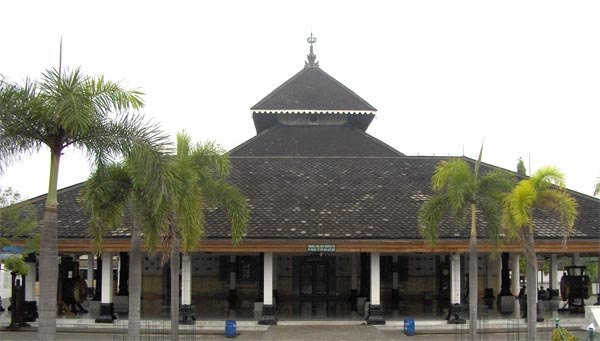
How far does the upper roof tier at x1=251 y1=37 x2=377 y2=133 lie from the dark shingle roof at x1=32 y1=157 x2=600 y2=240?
6.12 meters

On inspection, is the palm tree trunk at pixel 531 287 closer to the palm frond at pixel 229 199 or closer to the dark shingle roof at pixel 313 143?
the palm frond at pixel 229 199

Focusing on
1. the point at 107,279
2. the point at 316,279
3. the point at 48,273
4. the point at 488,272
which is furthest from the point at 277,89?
the point at 48,273

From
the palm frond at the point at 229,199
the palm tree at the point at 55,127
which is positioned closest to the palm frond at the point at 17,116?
the palm tree at the point at 55,127

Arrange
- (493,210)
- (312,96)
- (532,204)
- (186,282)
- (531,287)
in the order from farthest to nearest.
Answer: (312,96) < (186,282) < (493,210) < (531,287) < (532,204)

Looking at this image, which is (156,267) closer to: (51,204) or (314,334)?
(314,334)

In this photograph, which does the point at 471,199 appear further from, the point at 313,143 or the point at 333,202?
the point at 313,143

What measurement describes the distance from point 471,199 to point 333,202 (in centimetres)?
878

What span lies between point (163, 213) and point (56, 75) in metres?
3.34

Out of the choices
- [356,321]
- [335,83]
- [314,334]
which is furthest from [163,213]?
[335,83]

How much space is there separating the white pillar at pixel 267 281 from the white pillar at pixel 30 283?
26.9 feet

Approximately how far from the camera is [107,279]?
2355 centimetres

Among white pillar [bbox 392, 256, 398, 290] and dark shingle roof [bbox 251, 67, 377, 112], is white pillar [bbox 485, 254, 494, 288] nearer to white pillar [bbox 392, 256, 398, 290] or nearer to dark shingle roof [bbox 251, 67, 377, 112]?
white pillar [bbox 392, 256, 398, 290]

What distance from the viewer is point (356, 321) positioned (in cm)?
2345

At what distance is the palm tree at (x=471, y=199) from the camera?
54.4 feet
